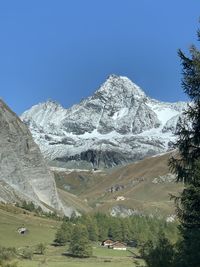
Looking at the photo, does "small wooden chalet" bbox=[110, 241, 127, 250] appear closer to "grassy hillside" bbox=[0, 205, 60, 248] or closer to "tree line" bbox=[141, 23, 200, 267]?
"grassy hillside" bbox=[0, 205, 60, 248]

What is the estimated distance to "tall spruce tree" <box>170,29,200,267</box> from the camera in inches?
1058

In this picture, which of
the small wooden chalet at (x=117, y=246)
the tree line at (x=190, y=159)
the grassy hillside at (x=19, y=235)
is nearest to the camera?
the tree line at (x=190, y=159)

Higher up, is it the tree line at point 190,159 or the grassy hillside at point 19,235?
the grassy hillside at point 19,235

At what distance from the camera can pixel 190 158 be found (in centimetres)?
2795

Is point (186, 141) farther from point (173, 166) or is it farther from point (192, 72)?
point (192, 72)

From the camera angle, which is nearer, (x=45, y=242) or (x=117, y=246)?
(x=45, y=242)

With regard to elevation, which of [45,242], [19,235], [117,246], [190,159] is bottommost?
[190,159]

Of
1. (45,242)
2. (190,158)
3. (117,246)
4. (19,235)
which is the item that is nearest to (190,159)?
(190,158)

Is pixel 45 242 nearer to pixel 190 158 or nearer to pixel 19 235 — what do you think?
pixel 19 235

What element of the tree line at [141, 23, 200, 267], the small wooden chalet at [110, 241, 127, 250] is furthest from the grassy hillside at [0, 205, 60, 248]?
the tree line at [141, 23, 200, 267]

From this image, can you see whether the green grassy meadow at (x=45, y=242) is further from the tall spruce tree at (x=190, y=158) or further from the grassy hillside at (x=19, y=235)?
the tall spruce tree at (x=190, y=158)

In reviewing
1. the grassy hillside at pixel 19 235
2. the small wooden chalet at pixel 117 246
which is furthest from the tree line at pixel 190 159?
the small wooden chalet at pixel 117 246

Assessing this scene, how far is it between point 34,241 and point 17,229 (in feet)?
39.4

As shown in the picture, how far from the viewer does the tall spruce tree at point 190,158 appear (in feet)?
88.2
